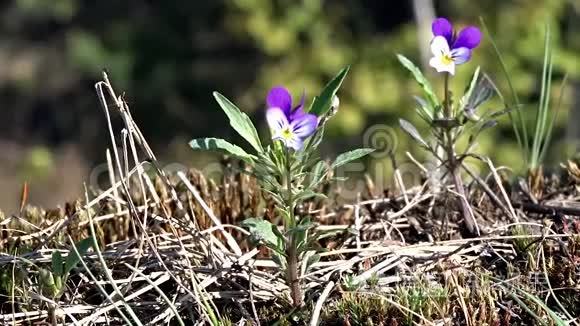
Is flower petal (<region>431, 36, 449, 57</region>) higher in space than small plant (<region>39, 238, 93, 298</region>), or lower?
higher

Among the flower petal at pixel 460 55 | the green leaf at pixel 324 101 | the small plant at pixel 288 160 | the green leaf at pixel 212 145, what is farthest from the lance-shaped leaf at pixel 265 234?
the flower petal at pixel 460 55

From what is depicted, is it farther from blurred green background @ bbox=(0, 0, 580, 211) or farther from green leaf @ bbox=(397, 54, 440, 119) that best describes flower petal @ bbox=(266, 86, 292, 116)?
blurred green background @ bbox=(0, 0, 580, 211)

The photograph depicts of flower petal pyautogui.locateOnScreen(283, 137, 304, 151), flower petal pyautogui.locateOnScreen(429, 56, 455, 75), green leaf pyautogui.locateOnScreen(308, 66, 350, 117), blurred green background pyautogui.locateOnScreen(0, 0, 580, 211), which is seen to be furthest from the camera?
blurred green background pyautogui.locateOnScreen(0, 0, 580, 211)

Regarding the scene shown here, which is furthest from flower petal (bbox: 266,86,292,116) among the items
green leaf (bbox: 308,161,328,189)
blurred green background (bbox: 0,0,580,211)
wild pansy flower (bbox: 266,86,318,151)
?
blurred green background (bbox: 0,0,580,211)

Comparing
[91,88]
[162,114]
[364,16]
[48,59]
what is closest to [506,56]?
[364,16]

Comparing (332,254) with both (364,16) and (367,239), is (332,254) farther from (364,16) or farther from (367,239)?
(364,16)
